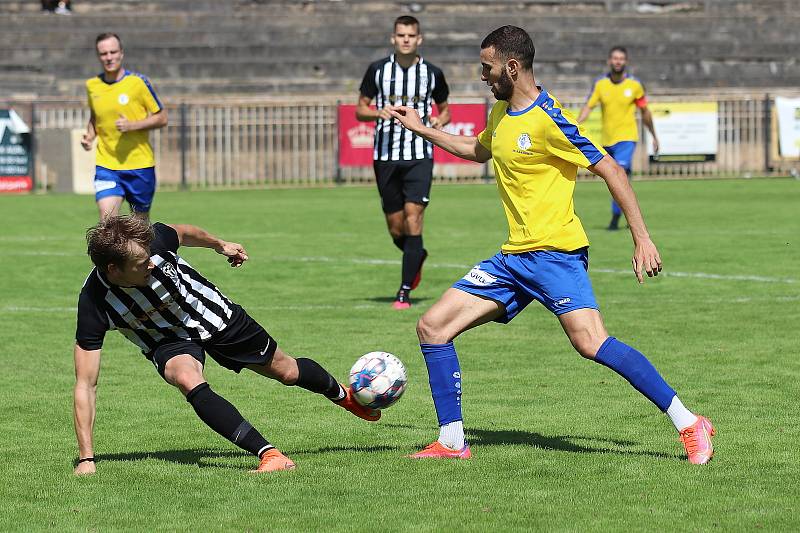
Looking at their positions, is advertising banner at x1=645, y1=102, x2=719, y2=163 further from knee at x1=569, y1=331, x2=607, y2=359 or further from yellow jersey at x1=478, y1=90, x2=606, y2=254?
knee at x1=569, y1=331, x2=607, y2=359

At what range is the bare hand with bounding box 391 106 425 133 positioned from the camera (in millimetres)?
6977

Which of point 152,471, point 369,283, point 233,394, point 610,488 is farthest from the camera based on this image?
point 369,283

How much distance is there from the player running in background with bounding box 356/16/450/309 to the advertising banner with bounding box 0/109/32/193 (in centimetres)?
1711

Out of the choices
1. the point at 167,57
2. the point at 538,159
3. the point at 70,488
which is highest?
the point at 167,57

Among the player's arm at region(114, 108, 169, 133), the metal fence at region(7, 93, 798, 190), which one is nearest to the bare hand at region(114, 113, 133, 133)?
the player's arm at region(114, 108, 169, 133)

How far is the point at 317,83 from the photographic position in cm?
3281

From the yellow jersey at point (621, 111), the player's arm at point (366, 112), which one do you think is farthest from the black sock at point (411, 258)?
the yellow jersey at point (621, 111)

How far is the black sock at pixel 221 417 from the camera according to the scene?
6137mm

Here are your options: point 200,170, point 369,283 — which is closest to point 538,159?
point 369,283

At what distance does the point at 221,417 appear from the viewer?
6.13 metres

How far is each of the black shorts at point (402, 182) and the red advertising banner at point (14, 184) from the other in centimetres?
1727

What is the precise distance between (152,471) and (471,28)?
29539mm

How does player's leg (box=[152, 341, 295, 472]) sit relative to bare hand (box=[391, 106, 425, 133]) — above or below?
below

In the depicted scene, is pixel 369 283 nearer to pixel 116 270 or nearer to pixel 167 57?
pixel 116 270
